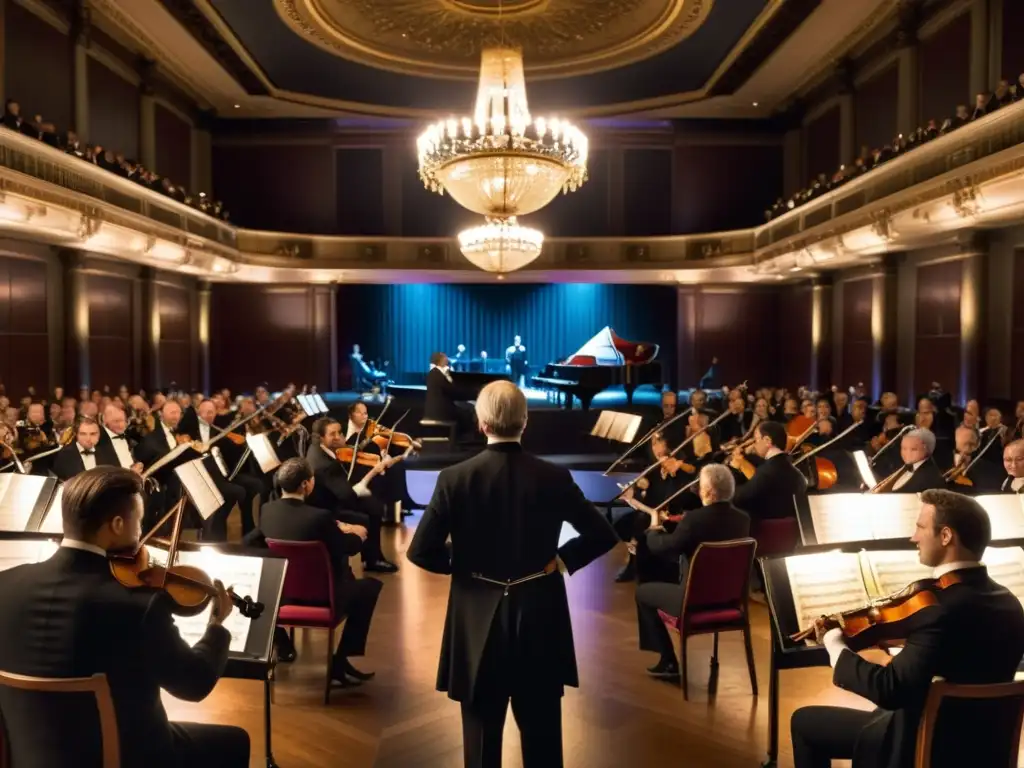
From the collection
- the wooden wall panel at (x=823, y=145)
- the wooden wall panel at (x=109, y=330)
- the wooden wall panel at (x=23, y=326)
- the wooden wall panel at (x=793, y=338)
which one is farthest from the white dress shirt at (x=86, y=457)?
the wooden wall panel at (x=793, y=338)

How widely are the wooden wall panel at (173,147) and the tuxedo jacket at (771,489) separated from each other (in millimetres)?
13577

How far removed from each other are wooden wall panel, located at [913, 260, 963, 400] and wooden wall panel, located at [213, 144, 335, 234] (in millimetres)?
11774

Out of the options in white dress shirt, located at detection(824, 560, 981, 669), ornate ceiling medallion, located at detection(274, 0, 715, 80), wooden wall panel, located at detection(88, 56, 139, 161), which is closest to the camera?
white dress shirt, located at detection(824, 560, 981, 669)

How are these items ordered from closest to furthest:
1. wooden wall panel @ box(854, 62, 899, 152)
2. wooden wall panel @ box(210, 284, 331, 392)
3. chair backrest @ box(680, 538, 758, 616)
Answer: chair backrest @ box(680, 538, 758, 616)
wooden wall panel @ box(854, 62, 899, 152)
wooden wall panel @ box(210, 284, 331, 392)

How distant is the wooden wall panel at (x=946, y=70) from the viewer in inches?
440

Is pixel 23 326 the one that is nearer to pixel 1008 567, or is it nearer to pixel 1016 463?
pixel 1016 463

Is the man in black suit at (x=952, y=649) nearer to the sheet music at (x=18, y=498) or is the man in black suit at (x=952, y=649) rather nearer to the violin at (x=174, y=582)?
the violin at (x=174, y=582)

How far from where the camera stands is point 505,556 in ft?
8.59

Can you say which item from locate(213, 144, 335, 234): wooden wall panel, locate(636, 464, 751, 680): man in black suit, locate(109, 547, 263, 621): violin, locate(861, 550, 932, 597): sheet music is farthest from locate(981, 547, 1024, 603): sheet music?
locate(213, 144, 335, 234): wooden wall panel

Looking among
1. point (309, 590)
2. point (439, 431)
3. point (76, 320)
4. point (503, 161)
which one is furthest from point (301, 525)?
point (76, 320)

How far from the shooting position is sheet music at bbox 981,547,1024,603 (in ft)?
10.1

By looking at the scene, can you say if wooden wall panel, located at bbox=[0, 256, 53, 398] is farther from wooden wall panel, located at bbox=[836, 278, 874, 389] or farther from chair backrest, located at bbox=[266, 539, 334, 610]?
wooden wall panel, located at bbox=[836, 278, 874, 389]

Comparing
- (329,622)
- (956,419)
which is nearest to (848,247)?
(956,419)

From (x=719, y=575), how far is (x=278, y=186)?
16021 millimetres
